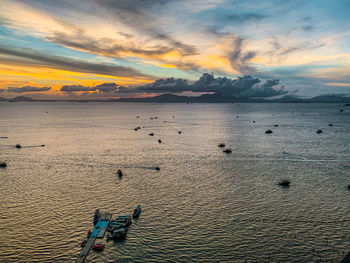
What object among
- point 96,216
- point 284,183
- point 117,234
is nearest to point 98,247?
point 117,234

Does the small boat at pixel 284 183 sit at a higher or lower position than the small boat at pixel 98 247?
higher

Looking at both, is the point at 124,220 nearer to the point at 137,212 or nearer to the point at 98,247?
the point at 137,212

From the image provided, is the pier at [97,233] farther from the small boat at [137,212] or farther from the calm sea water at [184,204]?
the small boat at [137,212]

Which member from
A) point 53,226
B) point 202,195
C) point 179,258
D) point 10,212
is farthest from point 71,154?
point 179,258

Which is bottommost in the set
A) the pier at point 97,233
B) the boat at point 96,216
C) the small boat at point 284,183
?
the pier at point 97,233

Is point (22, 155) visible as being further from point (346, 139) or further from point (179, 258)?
point (346, 139)

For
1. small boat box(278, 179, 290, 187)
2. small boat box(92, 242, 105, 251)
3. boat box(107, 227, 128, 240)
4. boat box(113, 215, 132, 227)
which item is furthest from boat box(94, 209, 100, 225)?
small boat box(278, 179, 290, 187)

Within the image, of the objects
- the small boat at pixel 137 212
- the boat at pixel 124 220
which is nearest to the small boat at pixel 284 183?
the small boat at pixel 137 212

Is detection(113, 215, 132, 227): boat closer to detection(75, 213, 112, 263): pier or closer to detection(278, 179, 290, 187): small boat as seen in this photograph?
detection(75, 213, 112, 263): pier
